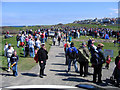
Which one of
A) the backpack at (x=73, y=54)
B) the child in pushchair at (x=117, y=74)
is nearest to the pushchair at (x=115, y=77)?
the child in pushchair at (x=117, y=74)

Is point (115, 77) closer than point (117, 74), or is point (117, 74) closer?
point (117, 74)

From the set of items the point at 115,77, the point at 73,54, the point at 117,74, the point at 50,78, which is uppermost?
the point at 73,54

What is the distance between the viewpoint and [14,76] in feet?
33.5

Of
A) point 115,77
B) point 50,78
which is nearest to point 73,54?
point 50,78

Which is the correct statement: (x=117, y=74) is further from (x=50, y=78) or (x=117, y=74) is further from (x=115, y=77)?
(x=50, y=78)

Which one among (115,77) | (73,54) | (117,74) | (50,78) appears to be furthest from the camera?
(73,54)

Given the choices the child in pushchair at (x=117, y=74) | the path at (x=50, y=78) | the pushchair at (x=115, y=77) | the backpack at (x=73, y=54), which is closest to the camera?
the child in pushchair at (x=117, y=74)

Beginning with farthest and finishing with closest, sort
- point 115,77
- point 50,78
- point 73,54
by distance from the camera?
1. point 73,54
2. point 50,78
3. point 115,77

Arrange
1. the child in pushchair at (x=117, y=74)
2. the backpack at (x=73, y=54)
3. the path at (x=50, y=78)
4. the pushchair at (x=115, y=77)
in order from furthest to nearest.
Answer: the backpack at (x=73, y=54), the path at (x=50, y=78), the pushchair at (x=115, y=77), the child in pushchair at (x=117, y=74)

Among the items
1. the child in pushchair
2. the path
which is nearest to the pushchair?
the child in pushchair

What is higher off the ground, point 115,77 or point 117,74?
point 117,74

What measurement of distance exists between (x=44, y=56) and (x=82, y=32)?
98.4ft

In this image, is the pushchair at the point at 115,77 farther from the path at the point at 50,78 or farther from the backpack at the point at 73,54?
the backpack at the point at 73,54

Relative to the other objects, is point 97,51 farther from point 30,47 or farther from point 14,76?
point 30,47
